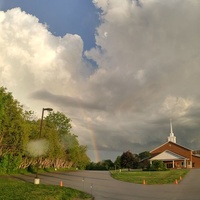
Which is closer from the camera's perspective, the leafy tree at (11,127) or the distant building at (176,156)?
the leafy tree at (11,127)

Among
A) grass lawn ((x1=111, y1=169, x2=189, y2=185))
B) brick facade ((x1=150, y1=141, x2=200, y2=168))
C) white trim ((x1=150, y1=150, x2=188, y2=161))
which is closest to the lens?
grass lawn ((x1=111, y1=169, x2=189, y2=185))

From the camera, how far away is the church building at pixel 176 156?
3440 inches

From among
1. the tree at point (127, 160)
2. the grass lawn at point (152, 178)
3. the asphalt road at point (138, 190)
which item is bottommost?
the asphalt road at point (138, 190)

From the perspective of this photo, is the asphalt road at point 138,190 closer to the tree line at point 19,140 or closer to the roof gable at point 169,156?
the tree line at point 19,140

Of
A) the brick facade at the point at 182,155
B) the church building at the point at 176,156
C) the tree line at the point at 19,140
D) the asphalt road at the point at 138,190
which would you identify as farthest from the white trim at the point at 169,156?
the asphalt road at the point at 138,190

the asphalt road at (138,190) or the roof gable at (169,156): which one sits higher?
the roof gable at (169,156)

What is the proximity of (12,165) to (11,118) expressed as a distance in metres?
7.53

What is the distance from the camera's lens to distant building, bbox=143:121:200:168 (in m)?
87.4

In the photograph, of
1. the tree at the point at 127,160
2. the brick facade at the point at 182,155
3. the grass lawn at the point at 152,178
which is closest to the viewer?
the grass lawn at the point at 152,178

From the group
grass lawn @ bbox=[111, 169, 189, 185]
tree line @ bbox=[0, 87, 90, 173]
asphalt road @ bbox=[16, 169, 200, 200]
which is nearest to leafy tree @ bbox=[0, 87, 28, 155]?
A: tree line @ bbox=[0, 87, 90, 173]

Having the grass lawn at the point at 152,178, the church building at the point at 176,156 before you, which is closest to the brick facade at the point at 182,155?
the church building at the point at 176,156

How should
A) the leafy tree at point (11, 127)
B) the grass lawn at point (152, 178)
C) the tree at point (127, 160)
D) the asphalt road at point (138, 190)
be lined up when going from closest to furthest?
the asphalt road at point (138, 190), the grass lawn at point (152, 178), the leafy tree at point (11, 127), the tree at point (127, 160)

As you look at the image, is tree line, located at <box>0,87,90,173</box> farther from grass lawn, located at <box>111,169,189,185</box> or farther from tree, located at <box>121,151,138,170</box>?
tree, located at <box>121,151,138,170</box>

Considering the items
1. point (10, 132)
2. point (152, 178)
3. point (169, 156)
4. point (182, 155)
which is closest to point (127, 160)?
point (169, 156)
